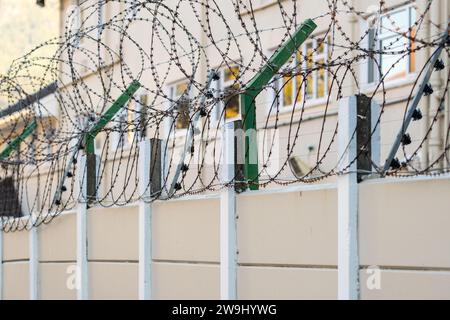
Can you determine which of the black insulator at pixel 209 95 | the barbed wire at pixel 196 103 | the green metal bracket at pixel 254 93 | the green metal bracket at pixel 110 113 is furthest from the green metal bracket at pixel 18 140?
the green metal bracket at pixel 254 93

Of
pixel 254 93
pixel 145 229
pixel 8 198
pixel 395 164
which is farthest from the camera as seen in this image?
pixel 8 198

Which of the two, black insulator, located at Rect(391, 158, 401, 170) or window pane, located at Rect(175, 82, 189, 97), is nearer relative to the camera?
black insulator, located at Rect(391, 158, 401, 170)

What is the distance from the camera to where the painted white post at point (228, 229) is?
6418 millimetres

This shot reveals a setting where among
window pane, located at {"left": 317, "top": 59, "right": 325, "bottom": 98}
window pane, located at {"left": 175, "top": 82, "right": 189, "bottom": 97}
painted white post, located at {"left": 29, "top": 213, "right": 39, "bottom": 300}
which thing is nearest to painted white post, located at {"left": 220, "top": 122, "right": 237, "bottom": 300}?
painted white post, located at {"left": 29, "top": 213, "right": 39, "bottom": 300}

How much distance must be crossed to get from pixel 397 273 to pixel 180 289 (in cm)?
236

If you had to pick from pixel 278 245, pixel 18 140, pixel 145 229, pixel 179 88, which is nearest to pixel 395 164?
pixel 278 245

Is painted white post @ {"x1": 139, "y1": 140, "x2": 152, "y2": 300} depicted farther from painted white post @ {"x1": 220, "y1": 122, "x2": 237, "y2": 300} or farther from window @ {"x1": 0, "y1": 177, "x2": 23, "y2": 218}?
window @ {"x1": 0, "y1": 177, "x2": 23, "y2": 218}

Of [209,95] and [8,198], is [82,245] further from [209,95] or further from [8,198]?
[8,198]

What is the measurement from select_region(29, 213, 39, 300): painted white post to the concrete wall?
1.54 ft

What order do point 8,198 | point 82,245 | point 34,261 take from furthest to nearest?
point 8,198 < point 34,261 < point 82,245

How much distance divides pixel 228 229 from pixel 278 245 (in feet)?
1.77

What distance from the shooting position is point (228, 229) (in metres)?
6.48

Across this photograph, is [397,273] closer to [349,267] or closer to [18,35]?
[349,267]

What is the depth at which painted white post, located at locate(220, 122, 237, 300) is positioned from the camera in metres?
6.42
